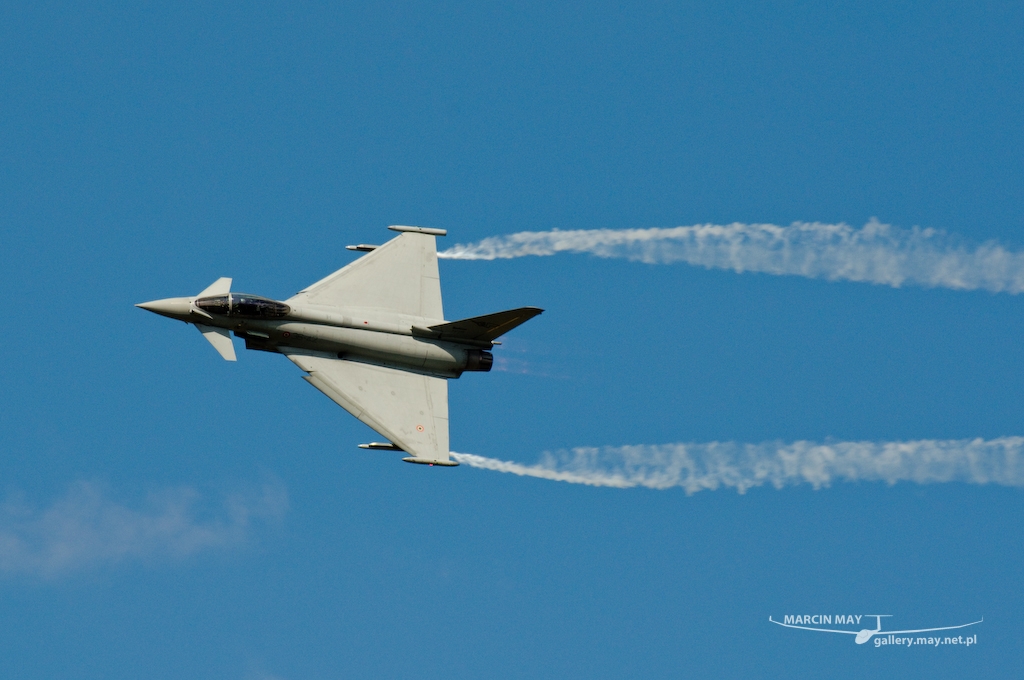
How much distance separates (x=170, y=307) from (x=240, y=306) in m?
2.27

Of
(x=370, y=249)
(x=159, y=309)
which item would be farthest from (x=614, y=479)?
(x=159, y=309)

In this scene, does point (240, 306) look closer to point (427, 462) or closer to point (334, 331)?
point (334, 331)

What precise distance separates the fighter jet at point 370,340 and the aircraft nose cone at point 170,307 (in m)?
0.03

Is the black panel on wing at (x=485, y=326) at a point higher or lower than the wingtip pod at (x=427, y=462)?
higher

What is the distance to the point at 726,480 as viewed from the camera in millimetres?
47938

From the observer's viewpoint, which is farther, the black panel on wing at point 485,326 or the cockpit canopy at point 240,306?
the black panel on wing at point 485,326

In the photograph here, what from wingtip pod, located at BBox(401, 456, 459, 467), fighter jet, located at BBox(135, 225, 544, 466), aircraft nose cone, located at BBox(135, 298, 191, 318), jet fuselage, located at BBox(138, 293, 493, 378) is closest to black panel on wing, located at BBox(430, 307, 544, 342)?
fighter jet, located at BBox(135, 225, 544, 466)

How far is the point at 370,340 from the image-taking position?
48.4 m

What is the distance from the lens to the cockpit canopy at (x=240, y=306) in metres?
47.1

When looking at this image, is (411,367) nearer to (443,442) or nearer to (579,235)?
(443,442)

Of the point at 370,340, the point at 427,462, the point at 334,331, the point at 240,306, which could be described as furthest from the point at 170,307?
the point at 427,462

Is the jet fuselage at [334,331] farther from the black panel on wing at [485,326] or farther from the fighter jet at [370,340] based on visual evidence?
the black panel on wing at [485,326]

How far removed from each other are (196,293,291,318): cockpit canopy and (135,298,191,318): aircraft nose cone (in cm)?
42

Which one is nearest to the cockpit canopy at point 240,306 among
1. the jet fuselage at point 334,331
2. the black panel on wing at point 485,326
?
the jet fuselage at point 334,331
